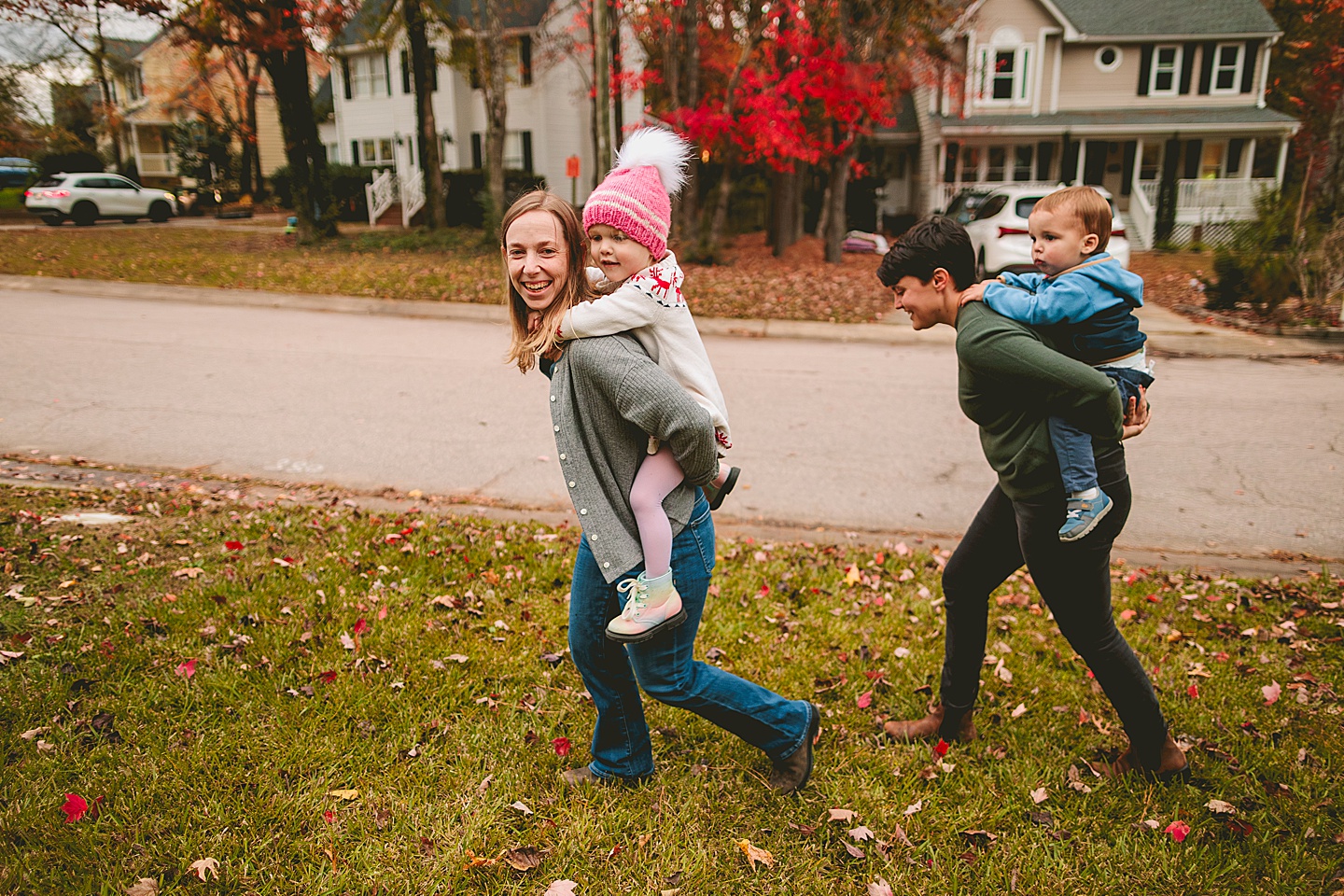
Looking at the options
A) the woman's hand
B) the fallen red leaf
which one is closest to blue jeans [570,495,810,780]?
the woman's hand

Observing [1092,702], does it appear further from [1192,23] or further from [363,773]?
[1192,23]

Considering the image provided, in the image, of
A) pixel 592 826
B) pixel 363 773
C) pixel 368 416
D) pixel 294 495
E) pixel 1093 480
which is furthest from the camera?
pixel 368 416

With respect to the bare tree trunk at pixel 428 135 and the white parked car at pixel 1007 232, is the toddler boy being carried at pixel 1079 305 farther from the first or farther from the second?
the bare tree trunk at pixel 428 135

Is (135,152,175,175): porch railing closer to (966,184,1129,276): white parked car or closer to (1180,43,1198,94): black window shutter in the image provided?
(966,184,1129,276): white parked car

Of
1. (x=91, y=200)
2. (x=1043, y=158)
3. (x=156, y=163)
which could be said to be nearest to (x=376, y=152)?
(x=91, y=200)

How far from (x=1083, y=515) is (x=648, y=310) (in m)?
1.43

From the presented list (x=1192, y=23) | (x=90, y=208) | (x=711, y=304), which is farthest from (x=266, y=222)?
(x=1192, y=23)

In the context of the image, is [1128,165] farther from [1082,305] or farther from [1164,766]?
[1082,305]

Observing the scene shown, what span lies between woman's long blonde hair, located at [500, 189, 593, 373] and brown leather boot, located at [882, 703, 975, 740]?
207cm

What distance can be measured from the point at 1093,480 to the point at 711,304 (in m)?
11.2

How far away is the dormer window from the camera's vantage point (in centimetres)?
2817

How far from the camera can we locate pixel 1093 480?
2.61 metres

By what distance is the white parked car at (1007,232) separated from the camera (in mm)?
14828

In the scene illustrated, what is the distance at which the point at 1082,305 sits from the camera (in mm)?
2596
